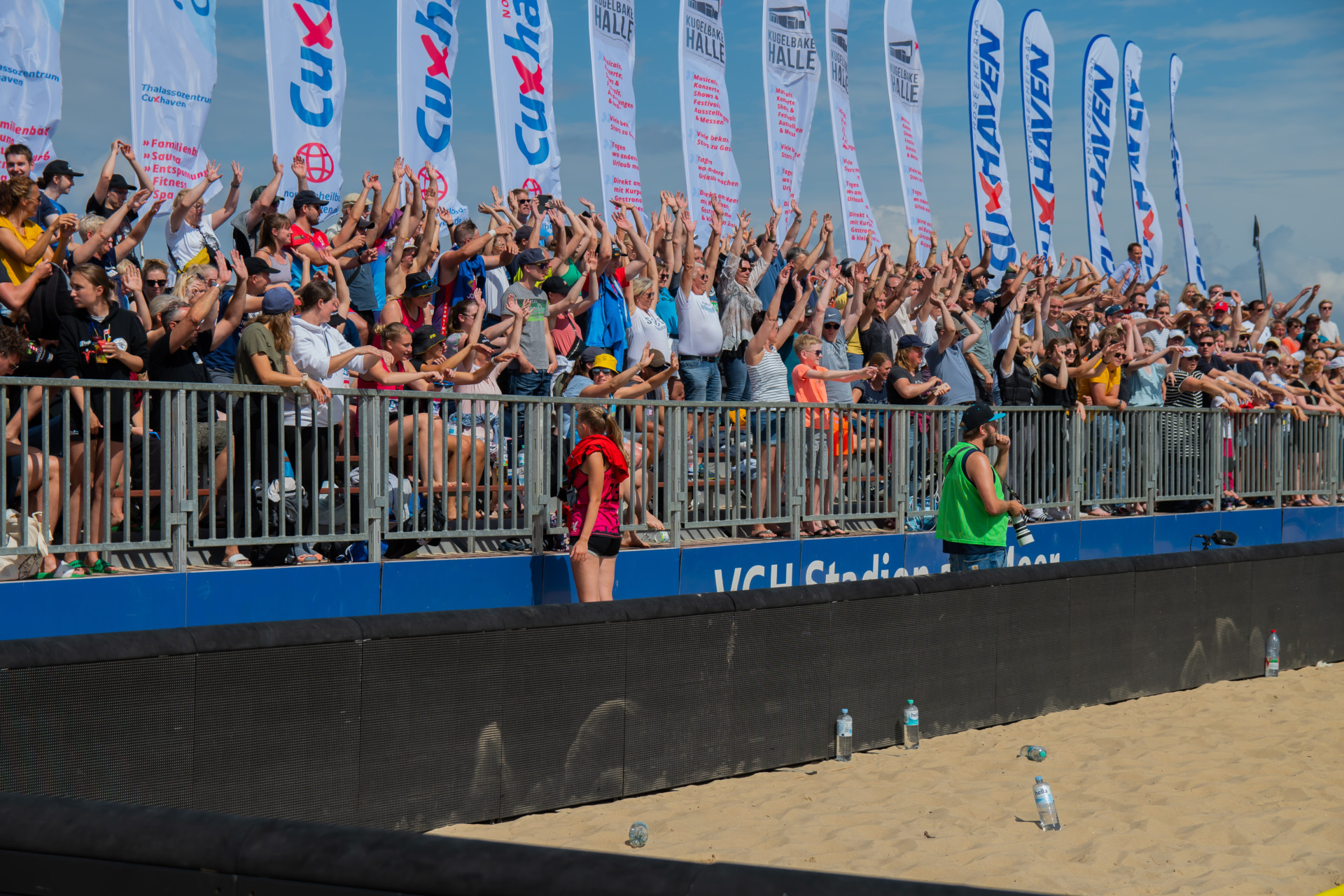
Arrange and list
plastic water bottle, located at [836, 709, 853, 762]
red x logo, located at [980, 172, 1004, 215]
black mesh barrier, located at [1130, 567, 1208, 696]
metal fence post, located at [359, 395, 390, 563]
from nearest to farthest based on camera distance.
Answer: plastic water bottle, located at [836, 709, 853, 762] < metal fence post, located at [359, 395, 390, 563] < black mesh barrier, located at [1130, 567, 1208, 696] < red x logo, located at [980, 172, 1004, 215]

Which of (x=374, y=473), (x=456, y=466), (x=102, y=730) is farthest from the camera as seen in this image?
(x=456, y=466)

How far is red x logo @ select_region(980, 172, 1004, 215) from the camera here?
19.9 m

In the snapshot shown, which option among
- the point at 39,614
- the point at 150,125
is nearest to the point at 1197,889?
the point at 39,614

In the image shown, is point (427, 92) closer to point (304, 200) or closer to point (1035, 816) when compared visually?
point (304, 200)

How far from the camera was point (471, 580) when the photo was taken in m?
8.68

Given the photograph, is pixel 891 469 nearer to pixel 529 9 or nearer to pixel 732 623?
pixel 732 623

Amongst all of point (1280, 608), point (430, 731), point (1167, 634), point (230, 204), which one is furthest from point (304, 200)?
point (1280, 608)

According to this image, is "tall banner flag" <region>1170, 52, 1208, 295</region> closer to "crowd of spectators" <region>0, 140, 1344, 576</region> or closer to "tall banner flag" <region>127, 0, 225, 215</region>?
"crowd of spectators" <region>0, 140, 1344, 576</region>

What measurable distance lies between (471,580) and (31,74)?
5.44 meters

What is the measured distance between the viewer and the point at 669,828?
6.36 metres

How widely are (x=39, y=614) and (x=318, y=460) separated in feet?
6.12

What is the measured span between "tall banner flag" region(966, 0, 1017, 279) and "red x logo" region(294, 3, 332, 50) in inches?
407

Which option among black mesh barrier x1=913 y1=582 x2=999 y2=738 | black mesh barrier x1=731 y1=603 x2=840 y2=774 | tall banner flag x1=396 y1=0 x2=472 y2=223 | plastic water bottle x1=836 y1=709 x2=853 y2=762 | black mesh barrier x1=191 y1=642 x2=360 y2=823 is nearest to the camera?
black mesh barrier x1=191 y1=642 x2=360 y2=823

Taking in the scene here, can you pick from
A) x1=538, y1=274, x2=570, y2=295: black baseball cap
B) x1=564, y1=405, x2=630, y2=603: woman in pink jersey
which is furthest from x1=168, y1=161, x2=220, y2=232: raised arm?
x1=564, y1=405, x2=630, y2=603: woman in pink jersey
